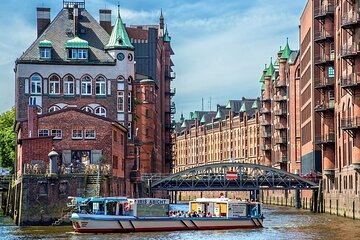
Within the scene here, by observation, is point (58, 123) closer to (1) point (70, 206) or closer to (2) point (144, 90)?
(1) point (70, 206)

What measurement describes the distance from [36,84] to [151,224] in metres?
40.2

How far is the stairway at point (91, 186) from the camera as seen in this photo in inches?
3317

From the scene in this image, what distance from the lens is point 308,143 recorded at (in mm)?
142875

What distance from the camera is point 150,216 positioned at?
78.5m

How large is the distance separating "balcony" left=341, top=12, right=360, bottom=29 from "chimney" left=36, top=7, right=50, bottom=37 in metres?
39.1

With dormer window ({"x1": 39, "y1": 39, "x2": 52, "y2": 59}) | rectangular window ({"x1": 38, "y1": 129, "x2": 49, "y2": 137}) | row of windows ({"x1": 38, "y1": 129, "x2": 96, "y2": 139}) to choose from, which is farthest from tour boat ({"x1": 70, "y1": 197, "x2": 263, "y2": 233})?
dormer window ({"x1": 39, "y1": 39, "x2": 52, "y2": 59})

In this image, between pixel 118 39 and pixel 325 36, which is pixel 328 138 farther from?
pixel 118 39

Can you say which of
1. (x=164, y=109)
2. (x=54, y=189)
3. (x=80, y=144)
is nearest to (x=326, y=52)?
(x=80, y=144)

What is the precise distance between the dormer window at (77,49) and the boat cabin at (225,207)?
34234 millimetres

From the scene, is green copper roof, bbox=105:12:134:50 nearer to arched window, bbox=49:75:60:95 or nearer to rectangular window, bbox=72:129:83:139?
arched window, bbox=49:75:60:95

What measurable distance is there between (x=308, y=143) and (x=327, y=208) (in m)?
25.4

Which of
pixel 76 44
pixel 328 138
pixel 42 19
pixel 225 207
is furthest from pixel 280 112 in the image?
pixel 225 207

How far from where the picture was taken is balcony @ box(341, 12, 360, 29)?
95.5 metres

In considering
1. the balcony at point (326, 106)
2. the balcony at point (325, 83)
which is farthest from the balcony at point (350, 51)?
the balcony at point (325, 83)
